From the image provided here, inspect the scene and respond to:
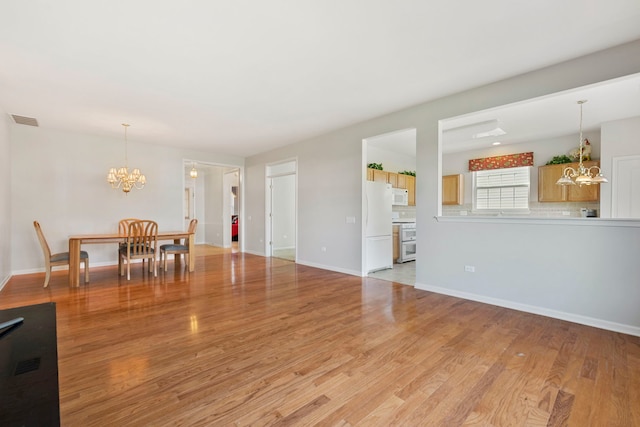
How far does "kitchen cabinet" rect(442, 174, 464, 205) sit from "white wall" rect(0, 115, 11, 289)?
8.39m

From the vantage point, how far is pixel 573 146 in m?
5.73

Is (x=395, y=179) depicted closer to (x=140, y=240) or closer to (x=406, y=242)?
(x=406, y=242)

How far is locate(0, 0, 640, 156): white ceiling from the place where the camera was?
2311mm

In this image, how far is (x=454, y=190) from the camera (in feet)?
23.4

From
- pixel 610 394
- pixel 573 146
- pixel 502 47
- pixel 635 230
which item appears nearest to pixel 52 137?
pixel 502 47

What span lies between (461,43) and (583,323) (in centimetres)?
305

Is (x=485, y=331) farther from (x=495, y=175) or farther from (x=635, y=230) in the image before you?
(x=495, y=175)

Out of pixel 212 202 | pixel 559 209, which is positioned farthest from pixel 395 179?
pixel 212 202

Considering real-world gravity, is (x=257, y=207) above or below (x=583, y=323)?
above

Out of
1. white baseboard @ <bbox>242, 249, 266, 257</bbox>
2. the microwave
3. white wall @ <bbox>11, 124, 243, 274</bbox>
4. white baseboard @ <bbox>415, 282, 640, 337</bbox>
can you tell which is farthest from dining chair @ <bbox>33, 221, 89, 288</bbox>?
the microwave

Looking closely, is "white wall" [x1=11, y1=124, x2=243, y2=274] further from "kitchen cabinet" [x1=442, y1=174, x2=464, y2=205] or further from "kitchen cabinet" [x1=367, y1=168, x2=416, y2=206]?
"kitchen cabinet" [x1=442, y1=174, x2=464, y2=205]

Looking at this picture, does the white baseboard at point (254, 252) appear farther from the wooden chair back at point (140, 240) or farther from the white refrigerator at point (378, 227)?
the white refrigerator at point (378, 227)

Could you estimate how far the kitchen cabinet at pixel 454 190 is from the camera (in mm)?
7105

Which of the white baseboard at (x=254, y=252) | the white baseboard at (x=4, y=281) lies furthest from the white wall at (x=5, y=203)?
the white baseboard at (x=254, y=252)
